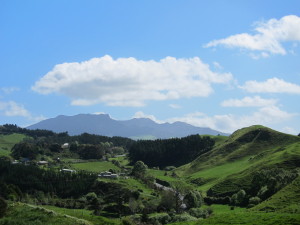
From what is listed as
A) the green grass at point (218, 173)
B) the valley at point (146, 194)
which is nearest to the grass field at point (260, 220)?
the valley at point (146, 194)

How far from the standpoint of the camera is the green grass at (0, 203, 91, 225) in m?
63.1

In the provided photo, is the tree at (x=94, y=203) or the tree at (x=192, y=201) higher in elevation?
the tree at (x=192, y=201)

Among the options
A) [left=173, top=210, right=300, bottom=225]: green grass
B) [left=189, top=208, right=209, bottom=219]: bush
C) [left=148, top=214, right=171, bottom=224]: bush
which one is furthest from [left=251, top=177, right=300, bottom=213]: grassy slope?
[left=173, top=210, right=300, bottom=225]: green grass

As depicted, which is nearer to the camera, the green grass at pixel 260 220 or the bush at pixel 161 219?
the green grass at pixel 260 220

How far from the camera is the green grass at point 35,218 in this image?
207 ft

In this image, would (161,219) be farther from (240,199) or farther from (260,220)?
(240,199)

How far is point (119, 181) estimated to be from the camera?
16425 centimetres

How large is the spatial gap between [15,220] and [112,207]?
204 feet

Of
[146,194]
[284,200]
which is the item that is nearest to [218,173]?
[146,194]

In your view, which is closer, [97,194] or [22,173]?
[97,194]

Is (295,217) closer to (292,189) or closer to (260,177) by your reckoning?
(292,189)

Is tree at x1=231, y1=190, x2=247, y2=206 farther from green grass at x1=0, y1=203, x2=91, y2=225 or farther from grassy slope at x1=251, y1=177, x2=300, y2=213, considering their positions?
green grass at x1=0, y1=203, x2=91, y2=225

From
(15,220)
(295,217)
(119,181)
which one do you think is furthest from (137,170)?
(295,217)

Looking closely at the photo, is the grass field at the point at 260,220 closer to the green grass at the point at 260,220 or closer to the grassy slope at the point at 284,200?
the green grass at the point at 260,220
